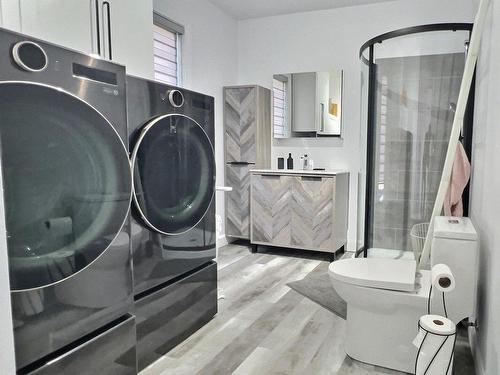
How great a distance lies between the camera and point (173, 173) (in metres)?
1.93

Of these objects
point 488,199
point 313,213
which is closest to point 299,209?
point 313,213

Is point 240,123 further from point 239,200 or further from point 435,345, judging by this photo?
point 435,345

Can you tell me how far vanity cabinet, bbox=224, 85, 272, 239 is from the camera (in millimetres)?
4082

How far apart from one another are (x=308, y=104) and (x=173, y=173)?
2534mm

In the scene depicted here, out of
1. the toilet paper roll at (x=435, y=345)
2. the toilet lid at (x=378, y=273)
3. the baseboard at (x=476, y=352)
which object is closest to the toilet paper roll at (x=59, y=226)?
the toilet lid at (x=378, y=273)

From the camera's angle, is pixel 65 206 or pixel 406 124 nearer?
pixel 65 206

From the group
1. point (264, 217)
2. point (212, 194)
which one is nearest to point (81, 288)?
point (212, 194)

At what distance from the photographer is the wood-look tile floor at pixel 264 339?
1897 mm

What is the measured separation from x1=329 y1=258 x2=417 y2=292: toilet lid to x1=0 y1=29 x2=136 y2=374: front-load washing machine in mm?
1018

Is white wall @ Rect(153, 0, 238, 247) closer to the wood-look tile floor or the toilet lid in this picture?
the wood-look tile floor

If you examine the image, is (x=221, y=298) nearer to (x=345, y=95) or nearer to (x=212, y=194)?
(x=212, y=194)

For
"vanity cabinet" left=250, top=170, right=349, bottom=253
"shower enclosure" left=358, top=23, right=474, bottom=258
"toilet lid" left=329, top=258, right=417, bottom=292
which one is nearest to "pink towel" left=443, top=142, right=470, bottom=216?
"shower enclosure" left=358, top=23, right=474, bottom=258

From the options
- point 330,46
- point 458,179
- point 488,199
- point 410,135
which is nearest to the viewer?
point 488,199

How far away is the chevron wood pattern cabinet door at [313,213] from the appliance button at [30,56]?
2806 mm
